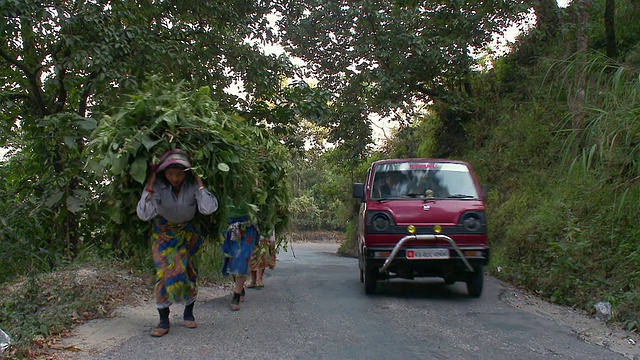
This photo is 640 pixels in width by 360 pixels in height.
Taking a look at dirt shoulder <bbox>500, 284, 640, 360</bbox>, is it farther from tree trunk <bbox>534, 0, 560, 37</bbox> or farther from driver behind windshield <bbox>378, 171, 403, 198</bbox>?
tree trunk <bbox>534, 0, 560, 37</bbox>

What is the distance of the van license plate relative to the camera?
6961 mm

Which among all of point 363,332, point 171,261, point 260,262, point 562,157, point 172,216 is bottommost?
point 363,332

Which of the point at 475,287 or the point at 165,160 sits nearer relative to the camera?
the point at 165,160

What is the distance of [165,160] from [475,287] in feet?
14.8

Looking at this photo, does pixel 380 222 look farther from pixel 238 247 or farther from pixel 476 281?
pixel 238 247

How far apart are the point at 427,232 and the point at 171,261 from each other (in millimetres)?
3332

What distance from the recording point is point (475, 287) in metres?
7.40

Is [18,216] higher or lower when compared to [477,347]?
higher

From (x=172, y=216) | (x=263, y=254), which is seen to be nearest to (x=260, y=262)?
(x=263, y=254)

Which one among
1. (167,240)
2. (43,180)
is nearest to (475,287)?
(167,240)

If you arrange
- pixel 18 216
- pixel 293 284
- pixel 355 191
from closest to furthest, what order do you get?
1. pixel 18 216
2. pixel 355 191
3. pixel 293 284

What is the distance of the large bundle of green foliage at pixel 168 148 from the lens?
4.83 meters

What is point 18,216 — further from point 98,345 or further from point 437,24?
point 437,24

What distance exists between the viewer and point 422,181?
7.70 m
